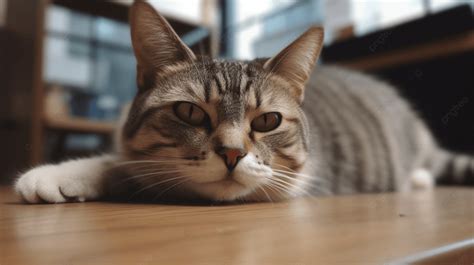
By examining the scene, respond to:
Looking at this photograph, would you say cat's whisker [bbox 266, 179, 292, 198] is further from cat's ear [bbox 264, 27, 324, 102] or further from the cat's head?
cat's ear [bbox 264, 27, 324, 102]

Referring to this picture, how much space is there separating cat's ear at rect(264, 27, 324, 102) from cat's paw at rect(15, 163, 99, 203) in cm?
53

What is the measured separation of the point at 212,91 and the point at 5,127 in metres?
2.10

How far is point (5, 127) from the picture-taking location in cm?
243

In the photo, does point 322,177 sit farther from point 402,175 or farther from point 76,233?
point 76,233

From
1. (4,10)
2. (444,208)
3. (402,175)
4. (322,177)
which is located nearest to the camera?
(444,208)

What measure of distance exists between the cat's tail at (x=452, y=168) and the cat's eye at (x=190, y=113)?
4.58 feet

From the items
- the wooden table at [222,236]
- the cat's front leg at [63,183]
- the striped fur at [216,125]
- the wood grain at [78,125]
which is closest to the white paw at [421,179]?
the striped fur at [216,125]

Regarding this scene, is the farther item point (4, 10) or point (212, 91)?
point (4, 10)

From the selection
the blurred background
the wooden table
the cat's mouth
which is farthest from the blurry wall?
the cat's mouth

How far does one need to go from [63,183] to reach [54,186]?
26 mm

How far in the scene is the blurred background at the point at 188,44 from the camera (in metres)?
1.92

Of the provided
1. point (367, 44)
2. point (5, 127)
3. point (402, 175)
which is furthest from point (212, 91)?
point (5, 127)

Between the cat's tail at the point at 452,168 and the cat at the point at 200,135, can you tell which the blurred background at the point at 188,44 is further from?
the cat at the point at 200,135

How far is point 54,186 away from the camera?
2.61 feet
